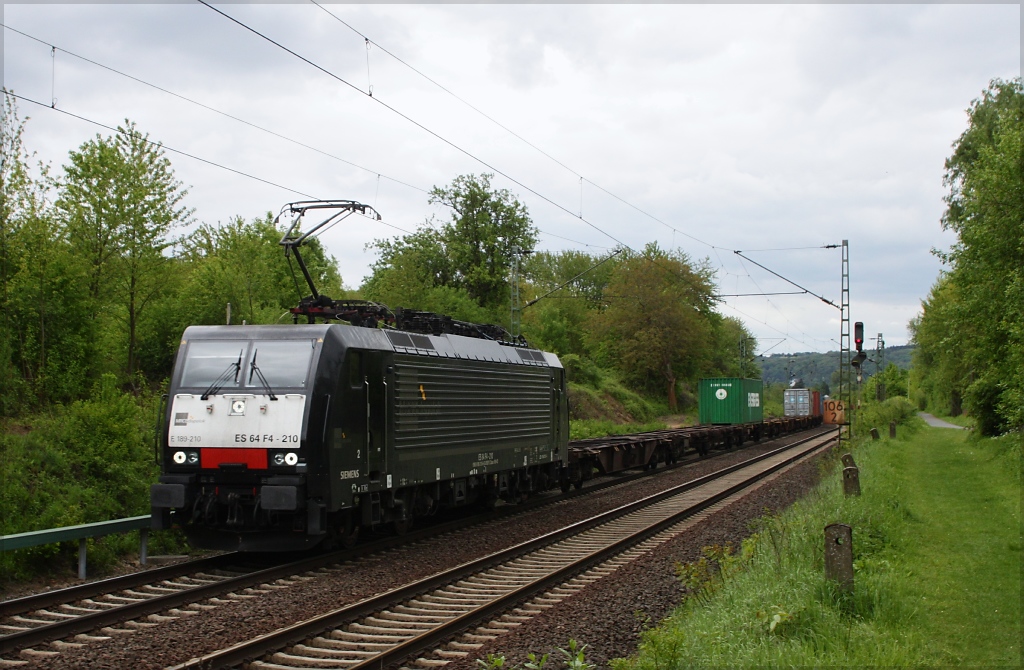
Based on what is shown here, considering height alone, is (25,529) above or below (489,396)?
below

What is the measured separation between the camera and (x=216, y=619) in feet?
26.4

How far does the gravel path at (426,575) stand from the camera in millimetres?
7117

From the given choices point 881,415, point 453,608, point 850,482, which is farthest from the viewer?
point 881,415

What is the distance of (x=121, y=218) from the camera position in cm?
2053

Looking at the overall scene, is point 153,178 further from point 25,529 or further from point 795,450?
point 795,450

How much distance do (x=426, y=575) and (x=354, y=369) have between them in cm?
263

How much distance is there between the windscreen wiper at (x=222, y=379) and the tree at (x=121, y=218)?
33.2ft

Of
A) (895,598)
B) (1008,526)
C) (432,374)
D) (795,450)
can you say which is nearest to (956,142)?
(795,450)

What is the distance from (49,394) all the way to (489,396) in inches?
326

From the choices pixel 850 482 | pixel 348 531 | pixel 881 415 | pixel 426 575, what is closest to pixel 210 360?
pixel 348 531

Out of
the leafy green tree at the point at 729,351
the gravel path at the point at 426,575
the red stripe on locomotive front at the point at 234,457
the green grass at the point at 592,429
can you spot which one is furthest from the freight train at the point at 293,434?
the leafy green tree at the point at 729,351

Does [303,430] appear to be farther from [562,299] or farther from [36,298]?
[562,299]

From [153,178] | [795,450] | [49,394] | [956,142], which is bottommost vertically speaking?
[795,450]

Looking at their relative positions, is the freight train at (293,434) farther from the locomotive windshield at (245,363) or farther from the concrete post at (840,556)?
the concrete post at (840,556)
